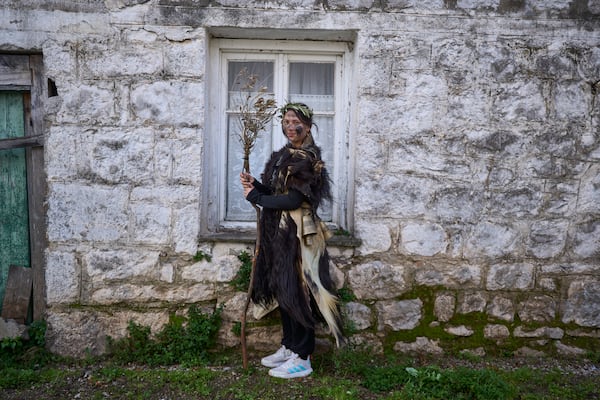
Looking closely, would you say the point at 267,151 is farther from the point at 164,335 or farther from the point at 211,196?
the point at 164,335

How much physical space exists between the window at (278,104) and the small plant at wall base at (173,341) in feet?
2.35

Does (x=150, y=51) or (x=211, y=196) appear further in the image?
(x=211, y=196)

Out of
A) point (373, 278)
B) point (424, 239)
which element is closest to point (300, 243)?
point (373, 278)

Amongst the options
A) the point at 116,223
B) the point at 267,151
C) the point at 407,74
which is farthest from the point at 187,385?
the point at 407,74

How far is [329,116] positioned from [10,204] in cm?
260

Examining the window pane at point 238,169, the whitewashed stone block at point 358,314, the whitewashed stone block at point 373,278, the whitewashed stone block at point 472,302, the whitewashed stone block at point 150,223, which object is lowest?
the whitewashed stone block at point 358,314

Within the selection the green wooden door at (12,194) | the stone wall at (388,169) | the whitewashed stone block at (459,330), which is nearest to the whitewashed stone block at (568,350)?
the stone wall at (388,169)

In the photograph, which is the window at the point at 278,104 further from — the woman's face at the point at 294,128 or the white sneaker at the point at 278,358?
the white sneaker at the point at 278,358

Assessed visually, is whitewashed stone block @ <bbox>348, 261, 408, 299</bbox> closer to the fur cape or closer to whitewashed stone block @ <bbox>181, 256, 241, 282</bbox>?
the fur cape

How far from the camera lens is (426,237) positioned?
3.77 metres

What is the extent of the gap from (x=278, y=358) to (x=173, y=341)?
2.64 ft

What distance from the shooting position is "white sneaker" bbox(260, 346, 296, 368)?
3586 millimetres

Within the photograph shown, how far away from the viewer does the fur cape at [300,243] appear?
3205 millimetres

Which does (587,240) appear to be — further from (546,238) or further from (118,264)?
(118,264)
